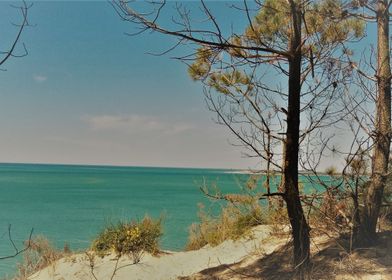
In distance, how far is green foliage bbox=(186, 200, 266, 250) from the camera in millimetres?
8698

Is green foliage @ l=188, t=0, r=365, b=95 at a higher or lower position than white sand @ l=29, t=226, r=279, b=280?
higher

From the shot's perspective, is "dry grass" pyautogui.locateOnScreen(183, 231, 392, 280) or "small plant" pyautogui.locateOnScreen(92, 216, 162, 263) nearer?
"dry grass" pyautogui.locateOnScreen(183, 231, 392, 280)

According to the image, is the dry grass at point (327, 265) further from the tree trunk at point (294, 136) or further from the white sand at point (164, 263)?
the white sand at point (164, 263)

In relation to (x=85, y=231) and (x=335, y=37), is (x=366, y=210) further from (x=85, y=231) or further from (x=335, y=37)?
(x=85, y=231)

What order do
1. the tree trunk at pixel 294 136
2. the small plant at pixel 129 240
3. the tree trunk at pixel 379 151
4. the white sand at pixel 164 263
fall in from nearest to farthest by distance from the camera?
the tree trunk at pixel 294 136, the tree trunk at pixel 379 151, the white sand at pixel 164 263, the small plant at pixel 129 240

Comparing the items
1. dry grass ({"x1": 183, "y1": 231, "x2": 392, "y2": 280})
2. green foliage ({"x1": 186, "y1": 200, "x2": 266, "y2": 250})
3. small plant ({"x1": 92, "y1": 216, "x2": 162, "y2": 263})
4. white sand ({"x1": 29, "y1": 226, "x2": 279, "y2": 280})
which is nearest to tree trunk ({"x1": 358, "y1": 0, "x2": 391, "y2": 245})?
dry grass ({"x1": 183, "y1": 231, "x2": 392, "y2": 280})

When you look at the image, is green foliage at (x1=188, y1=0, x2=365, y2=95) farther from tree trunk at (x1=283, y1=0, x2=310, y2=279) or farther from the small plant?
the small plant

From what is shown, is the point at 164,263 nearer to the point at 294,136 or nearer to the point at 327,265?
the point at 327,265

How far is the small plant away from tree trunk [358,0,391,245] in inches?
174

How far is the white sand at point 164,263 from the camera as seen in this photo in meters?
6.89

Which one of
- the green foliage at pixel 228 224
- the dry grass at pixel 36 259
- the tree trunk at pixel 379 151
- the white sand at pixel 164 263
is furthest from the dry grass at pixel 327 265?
the dry grass at pixel 36 259

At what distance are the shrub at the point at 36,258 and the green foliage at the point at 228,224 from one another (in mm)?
3039

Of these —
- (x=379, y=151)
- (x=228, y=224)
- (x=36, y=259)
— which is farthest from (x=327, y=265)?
(x=36, y=259)

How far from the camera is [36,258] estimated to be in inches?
359
